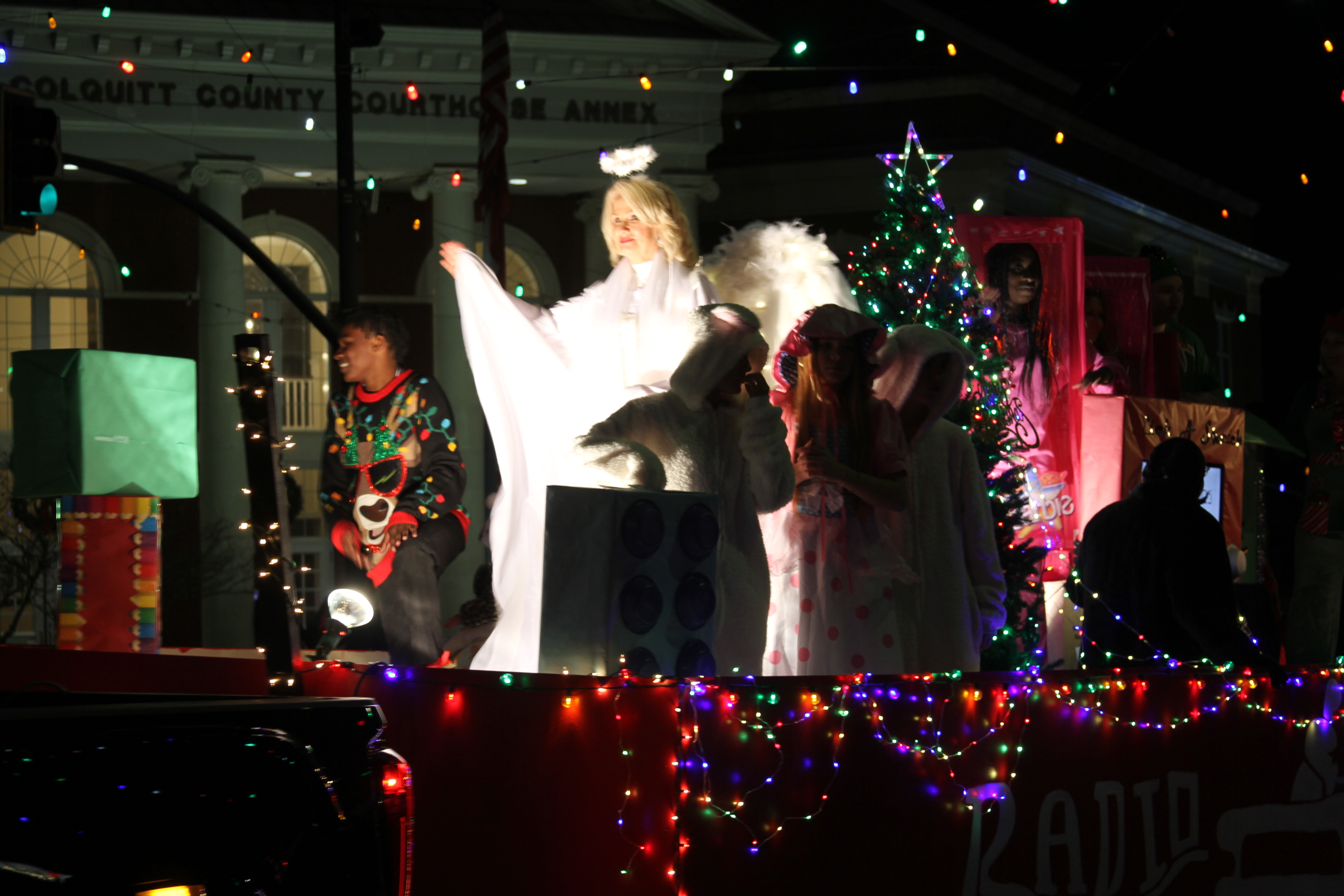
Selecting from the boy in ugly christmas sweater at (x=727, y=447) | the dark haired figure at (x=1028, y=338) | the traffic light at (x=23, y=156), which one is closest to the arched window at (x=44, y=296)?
the traffic light at (x=23, y=156)

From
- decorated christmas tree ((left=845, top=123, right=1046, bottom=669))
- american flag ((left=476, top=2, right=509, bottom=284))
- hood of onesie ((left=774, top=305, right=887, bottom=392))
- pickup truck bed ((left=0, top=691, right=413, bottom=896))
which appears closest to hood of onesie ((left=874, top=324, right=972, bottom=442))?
hood of onesie ((left=774, top=305, right=887, bottom=392))

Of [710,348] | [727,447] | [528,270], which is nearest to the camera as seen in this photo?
[710,348]

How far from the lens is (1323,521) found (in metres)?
8.33

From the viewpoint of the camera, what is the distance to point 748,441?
5.04 meters

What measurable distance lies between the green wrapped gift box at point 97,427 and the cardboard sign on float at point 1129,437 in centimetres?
483

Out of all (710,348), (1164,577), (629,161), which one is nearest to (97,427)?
(629,161)

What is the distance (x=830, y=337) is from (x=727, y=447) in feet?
2.33

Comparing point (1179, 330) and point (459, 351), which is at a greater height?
point (459, 351)

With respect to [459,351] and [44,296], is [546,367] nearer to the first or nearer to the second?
[459,351]

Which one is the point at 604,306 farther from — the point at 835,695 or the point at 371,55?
the point at 371,55

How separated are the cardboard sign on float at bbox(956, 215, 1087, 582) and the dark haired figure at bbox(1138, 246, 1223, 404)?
94cm

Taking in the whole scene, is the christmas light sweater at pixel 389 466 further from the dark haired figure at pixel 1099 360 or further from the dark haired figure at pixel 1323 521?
the dark haired figure at pixel 1323 521

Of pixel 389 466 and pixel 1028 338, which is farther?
pixel 1028 338

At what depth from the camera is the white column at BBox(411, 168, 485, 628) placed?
21.4 metres
